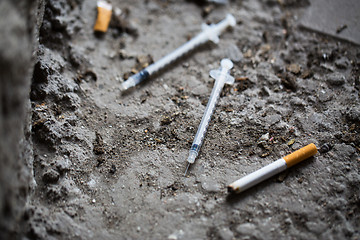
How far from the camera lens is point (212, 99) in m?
1.86

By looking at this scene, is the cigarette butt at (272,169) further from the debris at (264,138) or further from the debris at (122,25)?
the debris at (122,25)

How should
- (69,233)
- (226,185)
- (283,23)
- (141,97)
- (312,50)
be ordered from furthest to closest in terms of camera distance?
(283,23)
(312,50)
(141,97)
(226,185)
(69,233)

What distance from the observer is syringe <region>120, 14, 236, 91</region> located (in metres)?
1.98

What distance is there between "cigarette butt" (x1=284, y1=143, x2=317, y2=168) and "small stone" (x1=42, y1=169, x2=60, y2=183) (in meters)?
1.08

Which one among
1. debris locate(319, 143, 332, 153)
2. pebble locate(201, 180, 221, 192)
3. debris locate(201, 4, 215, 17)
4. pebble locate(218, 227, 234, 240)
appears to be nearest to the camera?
pebble locate(218, 227, 234, 240)

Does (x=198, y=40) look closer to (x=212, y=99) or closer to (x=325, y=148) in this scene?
(x=212, y=99)

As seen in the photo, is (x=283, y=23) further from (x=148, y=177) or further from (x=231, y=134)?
(x=148, y=177)

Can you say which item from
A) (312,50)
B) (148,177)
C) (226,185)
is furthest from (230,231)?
(312,50)

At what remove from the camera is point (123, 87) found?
1.95m

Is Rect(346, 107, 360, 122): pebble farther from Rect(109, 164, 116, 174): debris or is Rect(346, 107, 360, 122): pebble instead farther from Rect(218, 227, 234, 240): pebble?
Rect(109, 164, 116, 174): debris

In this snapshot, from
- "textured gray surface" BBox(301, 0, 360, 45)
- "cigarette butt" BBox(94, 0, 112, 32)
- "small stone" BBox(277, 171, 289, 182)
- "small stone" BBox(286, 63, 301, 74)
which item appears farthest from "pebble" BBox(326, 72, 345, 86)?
"cigarette butt" BBox(94, 0, 112, 32)

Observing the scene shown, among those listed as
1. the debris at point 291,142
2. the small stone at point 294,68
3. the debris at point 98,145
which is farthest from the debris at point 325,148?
the debris at point 98,145

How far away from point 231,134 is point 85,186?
776 millimetres

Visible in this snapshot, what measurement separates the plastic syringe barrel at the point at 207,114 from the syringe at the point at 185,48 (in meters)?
0.31
